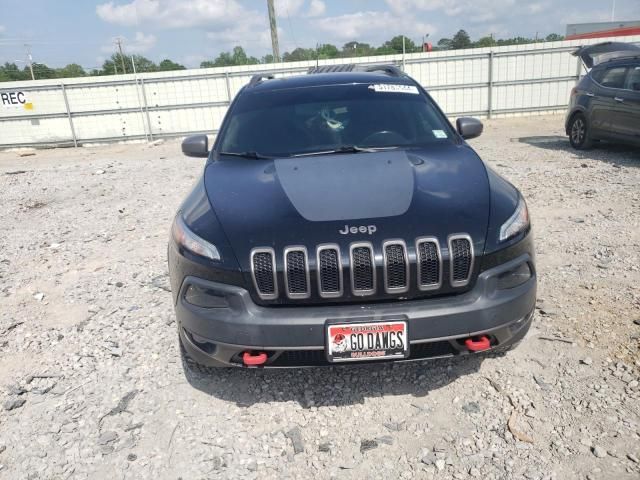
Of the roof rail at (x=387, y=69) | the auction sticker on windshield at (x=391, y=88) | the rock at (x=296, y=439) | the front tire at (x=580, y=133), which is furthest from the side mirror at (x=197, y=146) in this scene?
the front tire at (x=580, y=133)

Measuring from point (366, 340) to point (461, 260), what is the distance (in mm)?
557

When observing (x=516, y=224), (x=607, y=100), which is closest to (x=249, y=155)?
(x=516, y=224)

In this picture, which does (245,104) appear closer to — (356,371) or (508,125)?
(356,371)

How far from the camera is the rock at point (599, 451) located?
2248 millimetres

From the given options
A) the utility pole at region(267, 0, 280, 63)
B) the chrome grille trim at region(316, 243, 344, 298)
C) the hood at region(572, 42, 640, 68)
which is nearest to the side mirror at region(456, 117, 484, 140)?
the chrome grille trim at region(316, 243, 344, 298)

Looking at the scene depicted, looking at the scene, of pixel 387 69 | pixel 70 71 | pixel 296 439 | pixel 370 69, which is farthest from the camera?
pixel 70 71

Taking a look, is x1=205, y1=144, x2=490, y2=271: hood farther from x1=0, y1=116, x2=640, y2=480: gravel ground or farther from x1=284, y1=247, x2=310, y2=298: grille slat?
x1=0, y1=116, x2=640, y2=480: gravel ground

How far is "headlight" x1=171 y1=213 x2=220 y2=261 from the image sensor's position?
2.39m

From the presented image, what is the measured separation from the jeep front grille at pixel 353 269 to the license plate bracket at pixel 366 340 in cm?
13

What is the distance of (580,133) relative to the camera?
32.2 feet

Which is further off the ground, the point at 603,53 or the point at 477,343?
the point at 603,53

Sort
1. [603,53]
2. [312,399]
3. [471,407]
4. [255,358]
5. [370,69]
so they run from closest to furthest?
[255,358] → [471,407] → [312,399] → [370,69] → [603,53]

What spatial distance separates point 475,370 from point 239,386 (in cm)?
134

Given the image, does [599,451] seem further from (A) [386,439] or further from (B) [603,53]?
(B) [603,53]
